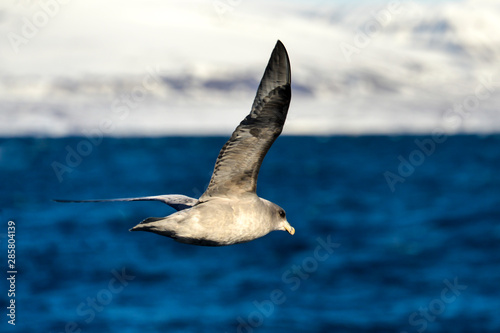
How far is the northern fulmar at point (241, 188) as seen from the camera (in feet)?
27.7

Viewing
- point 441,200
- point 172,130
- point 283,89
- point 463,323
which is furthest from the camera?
point 172,130

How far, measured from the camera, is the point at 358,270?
3350 cm

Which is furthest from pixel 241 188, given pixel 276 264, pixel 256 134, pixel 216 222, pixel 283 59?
pixel 276 264

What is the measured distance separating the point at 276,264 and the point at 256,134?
25.5 meters

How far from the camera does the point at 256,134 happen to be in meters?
8.77

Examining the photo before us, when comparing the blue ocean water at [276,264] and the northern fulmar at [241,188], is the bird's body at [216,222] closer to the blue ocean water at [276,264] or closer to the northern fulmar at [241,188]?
the northern fulmar at [241,188]

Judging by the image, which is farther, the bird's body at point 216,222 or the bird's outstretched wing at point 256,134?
the bird's body at point 216,222

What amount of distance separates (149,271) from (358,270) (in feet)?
30.4

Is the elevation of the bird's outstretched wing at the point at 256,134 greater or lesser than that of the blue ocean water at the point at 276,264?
lesser

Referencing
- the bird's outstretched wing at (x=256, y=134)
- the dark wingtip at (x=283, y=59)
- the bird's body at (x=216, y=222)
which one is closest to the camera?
the dark wingtip at (x=283, y=59)

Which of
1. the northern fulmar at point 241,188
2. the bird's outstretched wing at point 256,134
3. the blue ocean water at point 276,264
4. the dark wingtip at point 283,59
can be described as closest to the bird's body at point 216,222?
the northern fulmar at point 241,188

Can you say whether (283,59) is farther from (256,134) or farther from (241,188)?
(241,188)

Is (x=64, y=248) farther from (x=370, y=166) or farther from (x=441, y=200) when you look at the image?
(x=370, y=166)

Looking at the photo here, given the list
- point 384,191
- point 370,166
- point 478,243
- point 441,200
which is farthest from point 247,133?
point 370,166
